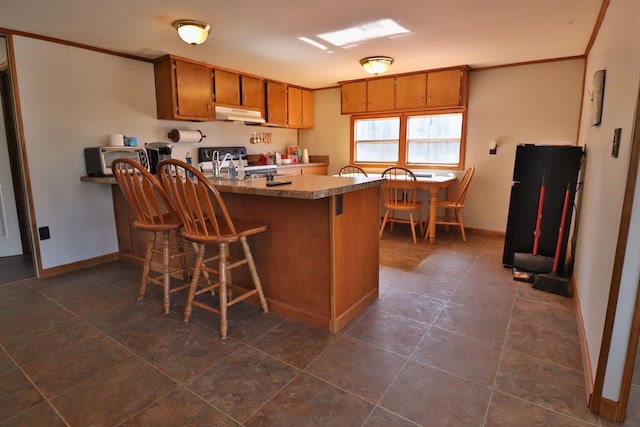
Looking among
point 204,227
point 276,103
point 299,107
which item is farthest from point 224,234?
point 299,107

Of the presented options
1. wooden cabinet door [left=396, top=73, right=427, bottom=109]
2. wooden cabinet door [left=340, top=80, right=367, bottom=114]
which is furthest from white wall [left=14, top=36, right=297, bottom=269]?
wooden cabinet door [left=396, top=73, right=427, bottom=109]

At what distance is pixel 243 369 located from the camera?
1822mm

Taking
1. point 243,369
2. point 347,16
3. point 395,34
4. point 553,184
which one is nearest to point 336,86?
point 395,34

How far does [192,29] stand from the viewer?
273 centimetres

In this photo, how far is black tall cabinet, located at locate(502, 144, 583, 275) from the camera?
298 centimetres

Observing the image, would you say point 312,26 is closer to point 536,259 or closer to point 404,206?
point 404,206

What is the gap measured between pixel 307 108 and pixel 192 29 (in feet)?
10.4

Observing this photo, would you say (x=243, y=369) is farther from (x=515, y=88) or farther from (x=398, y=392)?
(x=515, y=88)

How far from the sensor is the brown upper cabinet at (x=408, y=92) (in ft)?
14.4

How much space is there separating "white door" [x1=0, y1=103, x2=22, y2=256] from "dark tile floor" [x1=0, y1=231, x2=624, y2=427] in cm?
148

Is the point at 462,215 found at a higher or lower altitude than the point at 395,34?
lower

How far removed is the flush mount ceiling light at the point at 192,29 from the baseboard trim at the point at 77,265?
2362mm

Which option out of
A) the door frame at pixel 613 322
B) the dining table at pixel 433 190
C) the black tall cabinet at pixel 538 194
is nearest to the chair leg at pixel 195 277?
the door frame at pixel 613 322

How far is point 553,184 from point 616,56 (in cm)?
129
